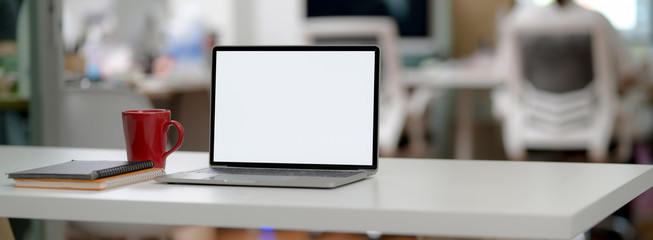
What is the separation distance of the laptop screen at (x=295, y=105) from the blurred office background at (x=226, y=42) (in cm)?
105

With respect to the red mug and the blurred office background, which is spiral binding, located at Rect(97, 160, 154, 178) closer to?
the red mug

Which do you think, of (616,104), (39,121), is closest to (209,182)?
(39,121)

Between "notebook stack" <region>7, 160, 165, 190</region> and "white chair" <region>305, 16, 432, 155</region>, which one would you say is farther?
"white chair" <region>305, 16, 432, 155</region>

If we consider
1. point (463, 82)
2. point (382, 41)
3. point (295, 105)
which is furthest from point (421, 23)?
point (295, 105)

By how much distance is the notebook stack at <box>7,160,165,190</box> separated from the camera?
101 centimetres

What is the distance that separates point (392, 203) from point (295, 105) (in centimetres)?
35

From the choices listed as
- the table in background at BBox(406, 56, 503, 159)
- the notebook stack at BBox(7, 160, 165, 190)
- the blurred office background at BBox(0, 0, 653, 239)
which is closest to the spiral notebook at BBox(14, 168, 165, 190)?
the notebook stack at BBox(7, 160, 165, 190)

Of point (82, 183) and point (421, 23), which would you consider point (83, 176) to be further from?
point (421, 23)

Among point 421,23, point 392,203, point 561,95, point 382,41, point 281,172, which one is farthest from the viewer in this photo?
point 421,23

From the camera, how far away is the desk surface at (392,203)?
0.83 metres

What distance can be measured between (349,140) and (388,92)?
2449 millimetres

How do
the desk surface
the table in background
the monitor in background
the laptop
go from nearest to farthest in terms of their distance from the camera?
the desk surface
the laptop
the table in background
the monitor in background

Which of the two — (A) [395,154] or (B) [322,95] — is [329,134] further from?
(A) [395,154]

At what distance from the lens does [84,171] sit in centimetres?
103
